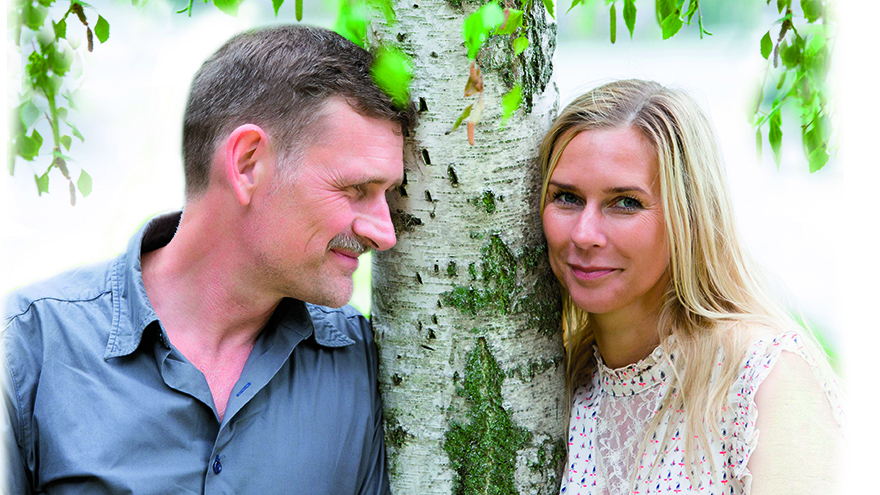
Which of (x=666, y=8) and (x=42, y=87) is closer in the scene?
(x=666, y=8)

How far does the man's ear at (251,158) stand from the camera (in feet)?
6.40

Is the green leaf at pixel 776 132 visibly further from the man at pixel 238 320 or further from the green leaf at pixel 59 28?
the green leaf at pixel 59 28

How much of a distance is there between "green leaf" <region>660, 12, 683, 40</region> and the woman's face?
43 cm

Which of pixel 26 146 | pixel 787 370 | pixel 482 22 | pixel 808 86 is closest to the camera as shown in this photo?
pixel 482 22

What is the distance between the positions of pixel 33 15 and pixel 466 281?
5.53ft

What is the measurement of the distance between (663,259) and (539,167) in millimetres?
419

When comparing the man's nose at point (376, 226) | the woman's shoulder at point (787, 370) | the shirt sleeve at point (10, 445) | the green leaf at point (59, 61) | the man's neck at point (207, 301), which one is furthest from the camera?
the green leaf at point (59, 61)

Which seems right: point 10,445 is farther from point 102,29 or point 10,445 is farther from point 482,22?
point 482,22

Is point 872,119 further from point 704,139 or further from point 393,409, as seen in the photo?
point 393,409

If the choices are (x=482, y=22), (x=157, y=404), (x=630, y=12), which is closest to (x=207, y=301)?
(x=157, y=404)

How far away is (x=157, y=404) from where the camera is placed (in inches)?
71.7

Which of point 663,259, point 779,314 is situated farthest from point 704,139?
point 779,314

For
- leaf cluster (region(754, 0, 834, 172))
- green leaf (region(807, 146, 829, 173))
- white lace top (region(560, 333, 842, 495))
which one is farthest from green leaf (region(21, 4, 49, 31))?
green leaf (region(807, 146, 829, 173))

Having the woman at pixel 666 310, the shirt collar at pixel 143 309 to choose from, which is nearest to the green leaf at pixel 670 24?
the woman at pixel 666 310
